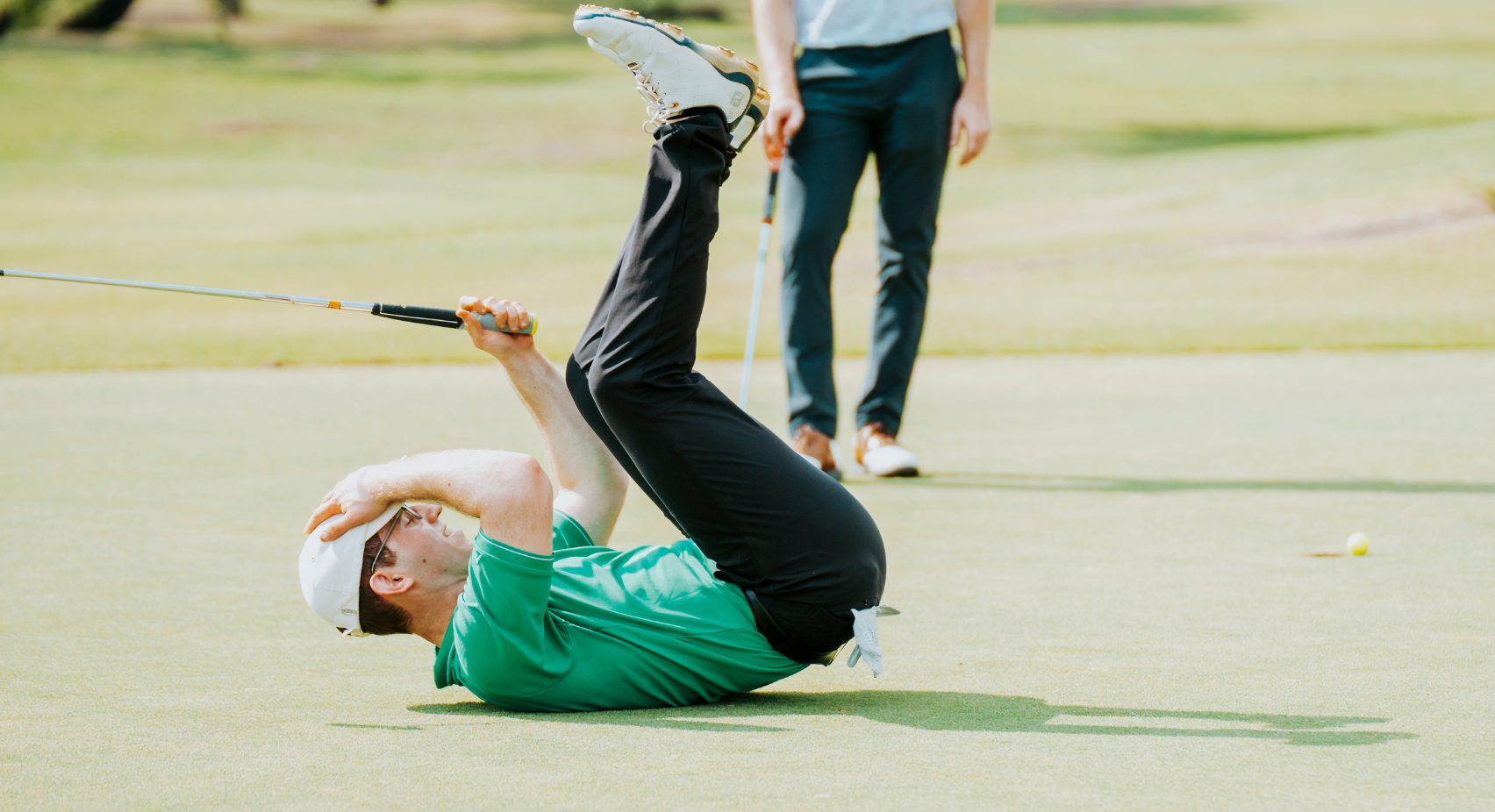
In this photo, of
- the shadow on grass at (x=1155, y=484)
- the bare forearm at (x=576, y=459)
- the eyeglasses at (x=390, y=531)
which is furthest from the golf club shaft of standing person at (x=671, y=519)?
the shadow on grass at (x=1155, y=484)

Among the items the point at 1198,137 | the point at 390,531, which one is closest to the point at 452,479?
the point at 390,531

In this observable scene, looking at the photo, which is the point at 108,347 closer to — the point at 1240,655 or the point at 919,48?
the point at 919,48

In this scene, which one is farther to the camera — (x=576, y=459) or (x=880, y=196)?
(x=880, y=196)

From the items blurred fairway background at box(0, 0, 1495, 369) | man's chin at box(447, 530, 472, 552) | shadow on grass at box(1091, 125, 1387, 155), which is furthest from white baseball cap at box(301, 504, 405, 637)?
shadow on grass at box(1091, 125, 1387, 155)

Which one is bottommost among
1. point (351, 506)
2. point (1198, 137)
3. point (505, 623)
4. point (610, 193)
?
point (1198, 137)

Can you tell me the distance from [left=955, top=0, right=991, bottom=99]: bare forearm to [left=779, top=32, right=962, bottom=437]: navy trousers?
0.08 metres

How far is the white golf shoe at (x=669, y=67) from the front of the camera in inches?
108

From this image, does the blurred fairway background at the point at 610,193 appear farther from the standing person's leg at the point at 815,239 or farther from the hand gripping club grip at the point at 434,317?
the hand gripping club grip at the point at 434,317

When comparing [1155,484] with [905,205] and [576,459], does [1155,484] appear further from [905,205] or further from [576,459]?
[576,459]

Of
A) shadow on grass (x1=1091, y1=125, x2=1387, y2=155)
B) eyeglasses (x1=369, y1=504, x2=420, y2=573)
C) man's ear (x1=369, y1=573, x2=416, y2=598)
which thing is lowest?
shadow on grass (x1=1091, y1=125, x2=1387, y2=155)

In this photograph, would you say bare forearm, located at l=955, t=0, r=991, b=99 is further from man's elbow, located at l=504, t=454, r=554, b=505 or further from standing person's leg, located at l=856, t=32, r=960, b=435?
man's elbow, located at l=504, t=454, r=554, b=505

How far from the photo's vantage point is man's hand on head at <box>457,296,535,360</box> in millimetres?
2846

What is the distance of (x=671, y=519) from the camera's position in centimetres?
269

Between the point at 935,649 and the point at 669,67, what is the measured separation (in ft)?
3.68
